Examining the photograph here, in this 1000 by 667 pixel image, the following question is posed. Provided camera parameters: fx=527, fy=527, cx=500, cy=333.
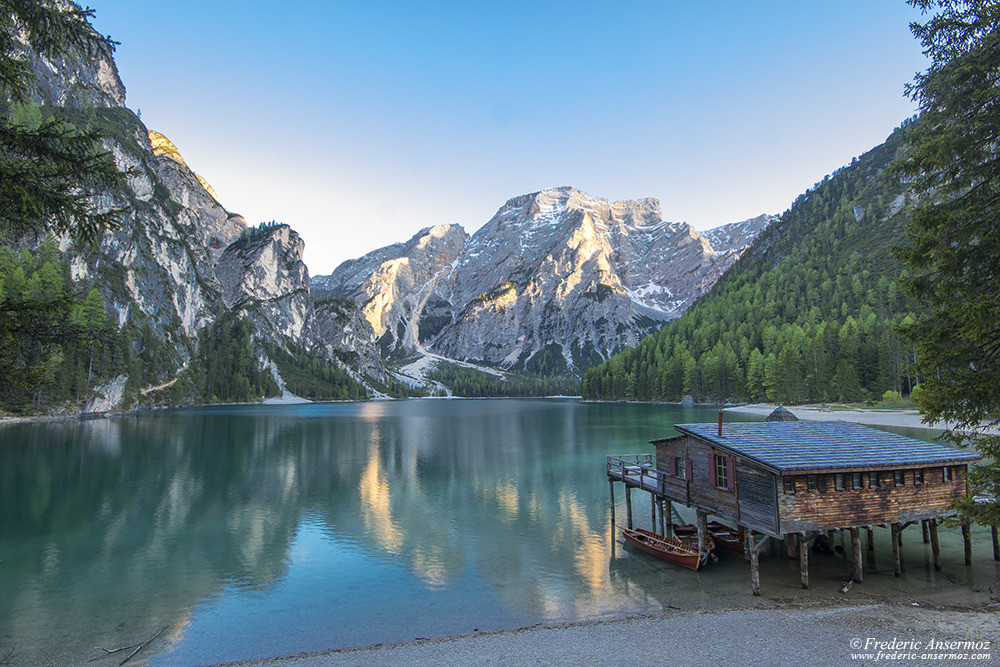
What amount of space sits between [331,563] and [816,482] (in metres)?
26.0

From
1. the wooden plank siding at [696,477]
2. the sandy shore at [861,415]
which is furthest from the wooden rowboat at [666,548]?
the sandy shore at [861,415]

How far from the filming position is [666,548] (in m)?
29.1

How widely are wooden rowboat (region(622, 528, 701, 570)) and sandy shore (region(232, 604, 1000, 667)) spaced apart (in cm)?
640

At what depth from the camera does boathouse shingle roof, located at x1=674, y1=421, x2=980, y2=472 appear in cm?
2427

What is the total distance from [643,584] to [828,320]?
15181cm

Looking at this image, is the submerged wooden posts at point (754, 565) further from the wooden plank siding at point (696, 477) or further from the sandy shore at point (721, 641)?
the sandy shore at point (721, 641)

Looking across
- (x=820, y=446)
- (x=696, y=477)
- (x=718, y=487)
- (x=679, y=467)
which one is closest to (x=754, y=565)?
(x=718, y=487)

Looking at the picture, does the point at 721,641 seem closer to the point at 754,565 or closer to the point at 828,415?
the point at 754,565

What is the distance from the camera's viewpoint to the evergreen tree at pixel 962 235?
46.0 ft

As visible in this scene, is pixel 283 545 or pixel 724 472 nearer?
pixel 724 472

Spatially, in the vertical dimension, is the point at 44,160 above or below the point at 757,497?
above

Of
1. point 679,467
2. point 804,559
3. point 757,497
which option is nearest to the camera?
point 804,559

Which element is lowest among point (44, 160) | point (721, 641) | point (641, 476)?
point (721, 641)

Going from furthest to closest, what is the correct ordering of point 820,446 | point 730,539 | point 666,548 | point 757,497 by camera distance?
point 730,539 < point 666,548 < point 820,446 < point 757,497
